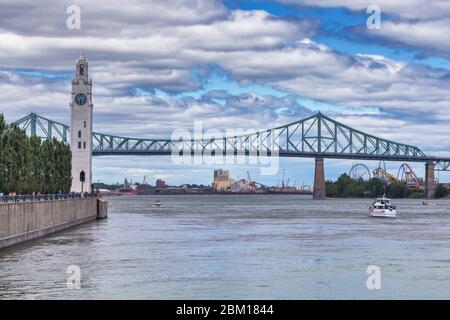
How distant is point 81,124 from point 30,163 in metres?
48.1

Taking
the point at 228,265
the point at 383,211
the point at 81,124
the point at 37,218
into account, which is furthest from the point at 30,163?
the point at 383,211

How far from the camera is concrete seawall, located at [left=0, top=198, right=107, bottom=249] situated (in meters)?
54.2

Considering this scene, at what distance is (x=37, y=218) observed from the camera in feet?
214

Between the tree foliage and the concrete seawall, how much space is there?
2.78 meters

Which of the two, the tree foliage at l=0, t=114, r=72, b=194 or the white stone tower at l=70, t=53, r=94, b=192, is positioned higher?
the white stone tower at l=70, t=53, r=94, b=192

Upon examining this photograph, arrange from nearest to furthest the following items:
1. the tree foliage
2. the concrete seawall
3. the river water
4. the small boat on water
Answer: the river water < the concrete seawall < the tree foliage < the small boat on water

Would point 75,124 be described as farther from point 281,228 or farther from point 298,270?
point 298,270

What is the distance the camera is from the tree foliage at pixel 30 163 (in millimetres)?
68062

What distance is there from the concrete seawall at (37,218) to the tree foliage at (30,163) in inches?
109

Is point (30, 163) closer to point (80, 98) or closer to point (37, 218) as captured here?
point (37, 218)

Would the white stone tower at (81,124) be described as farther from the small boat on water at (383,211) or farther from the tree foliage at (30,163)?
the small boat on water at (383,211)

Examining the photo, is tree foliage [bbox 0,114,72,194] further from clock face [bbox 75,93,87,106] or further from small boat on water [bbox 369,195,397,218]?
Answer: small boat on water [bbox 369,195,397,218]

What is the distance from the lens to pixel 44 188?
86.7 m

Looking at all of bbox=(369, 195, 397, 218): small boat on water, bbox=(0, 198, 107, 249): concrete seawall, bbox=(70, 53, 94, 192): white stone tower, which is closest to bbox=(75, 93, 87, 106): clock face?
bbox=(70, 53, 94, 192): white stone tower
